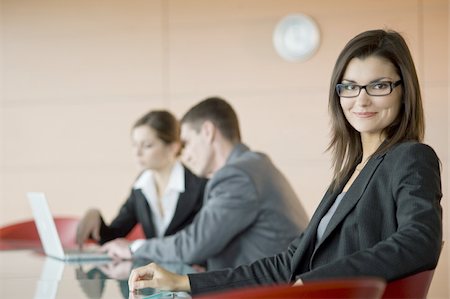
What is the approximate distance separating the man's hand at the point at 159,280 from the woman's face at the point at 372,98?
0.57 meters

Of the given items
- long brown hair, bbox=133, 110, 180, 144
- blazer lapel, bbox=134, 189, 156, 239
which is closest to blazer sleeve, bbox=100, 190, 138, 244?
blazer lapel, bbox=134, 189, 156, 239

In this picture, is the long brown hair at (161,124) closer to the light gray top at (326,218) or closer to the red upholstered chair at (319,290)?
the light gray top at (326,218)

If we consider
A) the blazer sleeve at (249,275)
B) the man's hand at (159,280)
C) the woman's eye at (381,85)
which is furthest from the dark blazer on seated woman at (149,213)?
the woman's eye at (381,85)

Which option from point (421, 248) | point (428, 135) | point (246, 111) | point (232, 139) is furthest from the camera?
point (246, 111)

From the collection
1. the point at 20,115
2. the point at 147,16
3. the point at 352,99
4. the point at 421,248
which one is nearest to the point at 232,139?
the point at 352,99

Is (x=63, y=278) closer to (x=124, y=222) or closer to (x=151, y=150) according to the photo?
(x=151, y=150)

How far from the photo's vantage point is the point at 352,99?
2.02 m

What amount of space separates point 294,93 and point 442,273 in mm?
1563

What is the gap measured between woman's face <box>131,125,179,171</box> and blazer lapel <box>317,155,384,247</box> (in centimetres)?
233

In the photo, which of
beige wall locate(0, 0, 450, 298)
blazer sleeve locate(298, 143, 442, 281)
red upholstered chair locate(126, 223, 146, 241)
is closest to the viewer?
blazer sleeve locate(298, 143, 442, 281)

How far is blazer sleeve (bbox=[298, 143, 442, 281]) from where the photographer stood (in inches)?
64.9

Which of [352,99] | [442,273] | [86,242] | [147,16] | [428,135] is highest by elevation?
[147,16]

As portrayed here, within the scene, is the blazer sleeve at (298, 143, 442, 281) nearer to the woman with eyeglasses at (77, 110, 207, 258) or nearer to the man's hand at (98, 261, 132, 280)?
the man's hand at (98, 261, 132, 280)

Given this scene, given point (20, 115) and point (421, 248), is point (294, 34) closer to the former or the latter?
point (20, 115)
